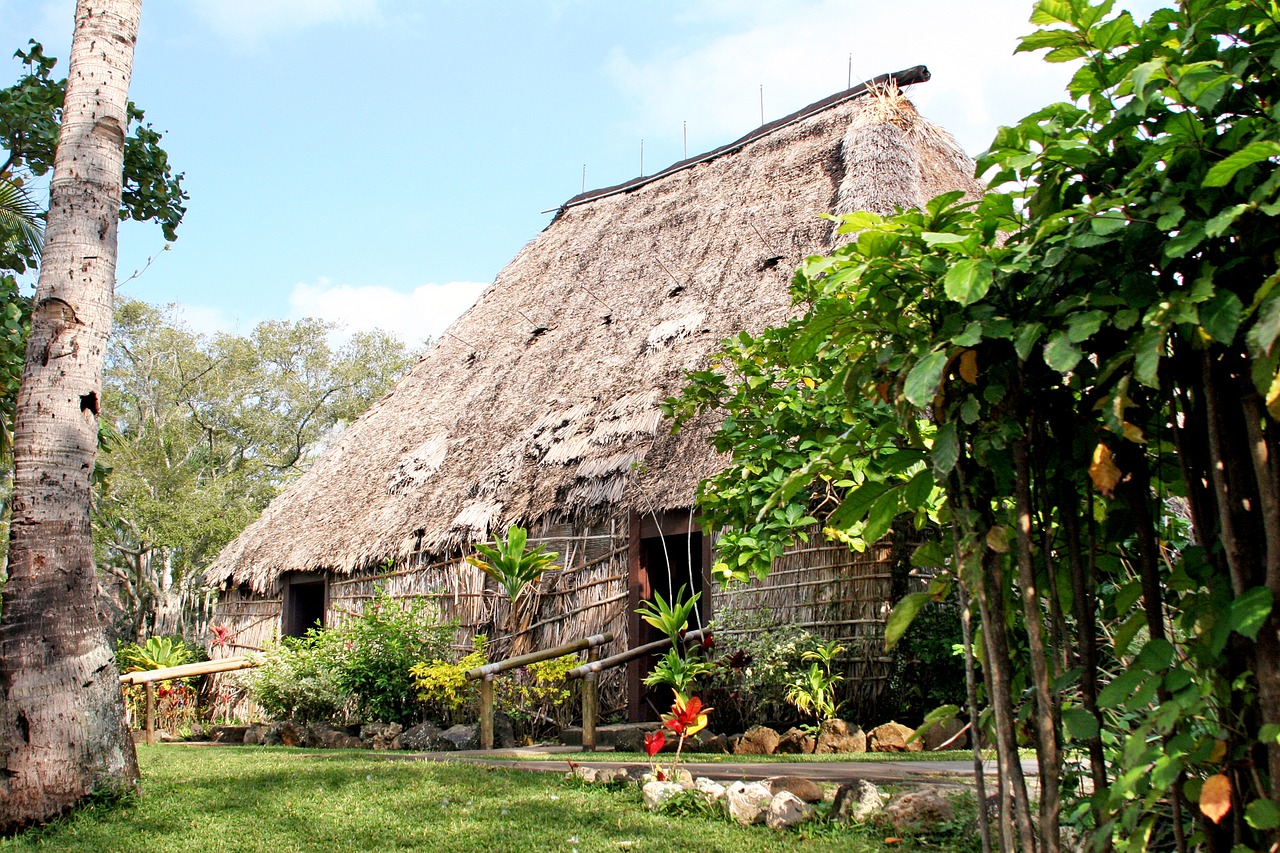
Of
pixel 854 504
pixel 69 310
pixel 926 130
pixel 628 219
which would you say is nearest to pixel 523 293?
pixel 628 219

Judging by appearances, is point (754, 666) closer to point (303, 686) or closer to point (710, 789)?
point (710, 789)

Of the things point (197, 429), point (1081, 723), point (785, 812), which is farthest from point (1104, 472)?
point (197, 429)

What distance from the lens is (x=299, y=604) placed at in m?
12.6

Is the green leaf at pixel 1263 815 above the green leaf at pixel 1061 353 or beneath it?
beneath

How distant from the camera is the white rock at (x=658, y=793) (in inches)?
166

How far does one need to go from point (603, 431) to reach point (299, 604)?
5.77m

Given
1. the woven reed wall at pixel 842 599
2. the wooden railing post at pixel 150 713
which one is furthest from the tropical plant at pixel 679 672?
the wooden railing post at pixel 150 713

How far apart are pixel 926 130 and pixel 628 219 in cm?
441

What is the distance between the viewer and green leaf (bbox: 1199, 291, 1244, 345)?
1.35 m

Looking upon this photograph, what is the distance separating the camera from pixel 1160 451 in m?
1.75

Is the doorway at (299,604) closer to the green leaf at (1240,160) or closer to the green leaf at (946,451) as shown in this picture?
the green leaf at (946,451)

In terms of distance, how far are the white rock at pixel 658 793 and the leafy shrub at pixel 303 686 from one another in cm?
536

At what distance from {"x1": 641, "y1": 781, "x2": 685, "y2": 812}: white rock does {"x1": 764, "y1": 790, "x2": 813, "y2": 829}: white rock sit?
20.3 inches

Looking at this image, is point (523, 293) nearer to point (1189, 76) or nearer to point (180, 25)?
point (180, 25)
